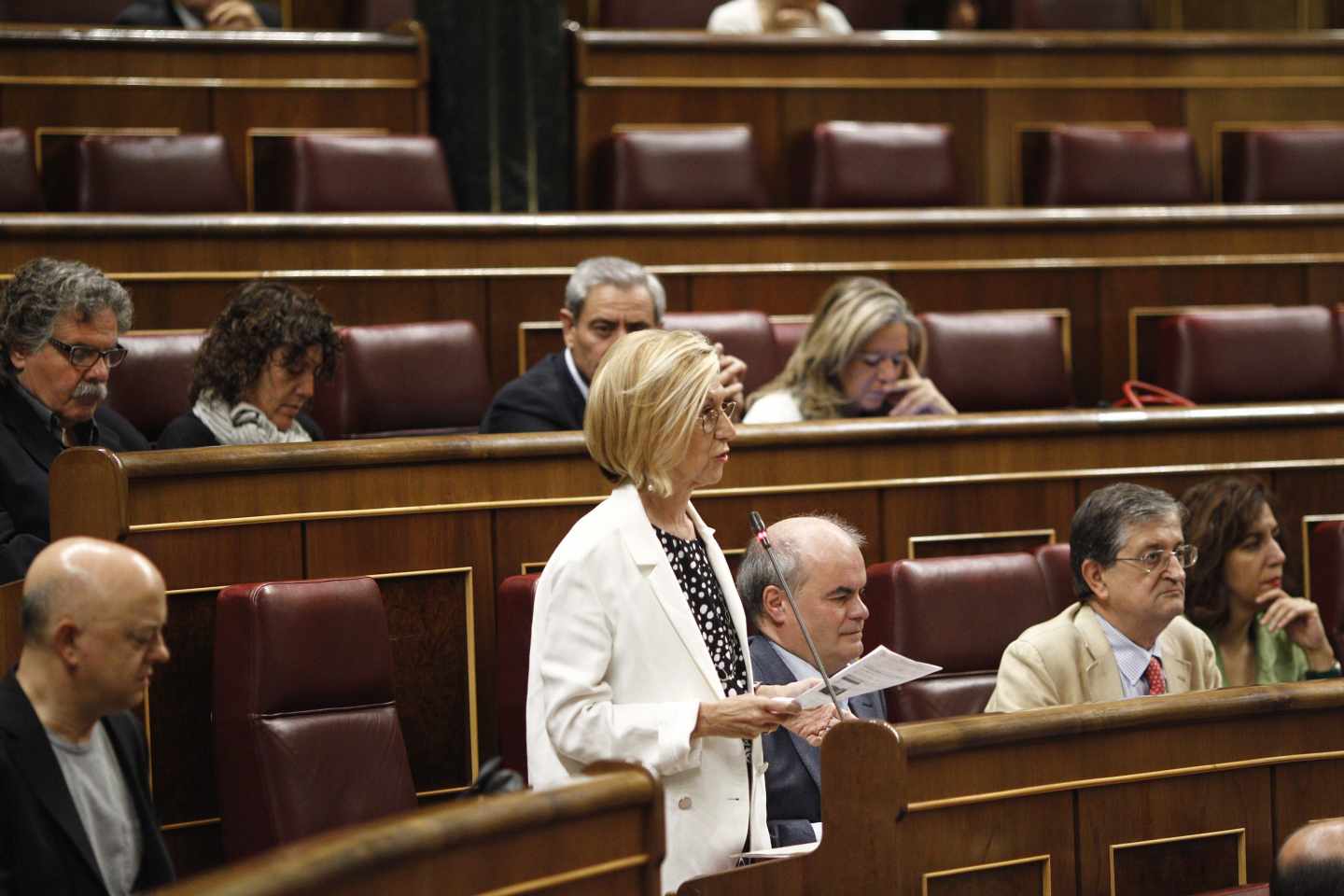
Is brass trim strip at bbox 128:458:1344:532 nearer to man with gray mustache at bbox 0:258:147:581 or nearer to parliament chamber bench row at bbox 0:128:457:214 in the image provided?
man with gray mustache at bbox 0:258:147:581

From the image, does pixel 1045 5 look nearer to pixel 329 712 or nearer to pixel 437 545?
pixel 437 545

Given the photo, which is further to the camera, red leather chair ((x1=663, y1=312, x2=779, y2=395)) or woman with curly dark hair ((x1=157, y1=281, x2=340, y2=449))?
red leather chair ((x1=663, y1=312, x2=779, y2=395))

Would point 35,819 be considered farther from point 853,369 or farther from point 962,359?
point 962,359

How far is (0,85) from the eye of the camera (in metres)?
1.55

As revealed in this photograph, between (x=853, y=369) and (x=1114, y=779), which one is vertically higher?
(x=853, y=369)

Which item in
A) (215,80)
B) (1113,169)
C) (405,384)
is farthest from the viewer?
(1113,169)

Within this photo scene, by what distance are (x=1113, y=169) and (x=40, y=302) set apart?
111 centimetres

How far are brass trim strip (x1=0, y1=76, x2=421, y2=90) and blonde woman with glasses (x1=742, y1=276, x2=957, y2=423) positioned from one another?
586mm

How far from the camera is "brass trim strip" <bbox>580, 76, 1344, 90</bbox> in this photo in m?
1.72

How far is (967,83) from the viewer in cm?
180

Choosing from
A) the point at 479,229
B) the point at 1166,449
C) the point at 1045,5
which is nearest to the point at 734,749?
the point at 1166,449

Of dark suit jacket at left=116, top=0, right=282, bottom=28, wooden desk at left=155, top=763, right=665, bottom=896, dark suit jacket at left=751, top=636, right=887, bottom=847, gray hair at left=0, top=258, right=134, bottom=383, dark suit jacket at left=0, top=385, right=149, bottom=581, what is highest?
dark suit jacket at left=116, top=0, right=282, bottom=28

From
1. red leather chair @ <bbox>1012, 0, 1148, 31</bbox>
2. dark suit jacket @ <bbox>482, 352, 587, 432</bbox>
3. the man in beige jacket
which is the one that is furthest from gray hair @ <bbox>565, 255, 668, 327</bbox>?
red leather chair @ <bbox>1012, 0, 1148, 31</bbox>

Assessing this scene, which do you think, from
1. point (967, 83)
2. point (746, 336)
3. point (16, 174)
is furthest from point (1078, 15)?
point (16, 174)
